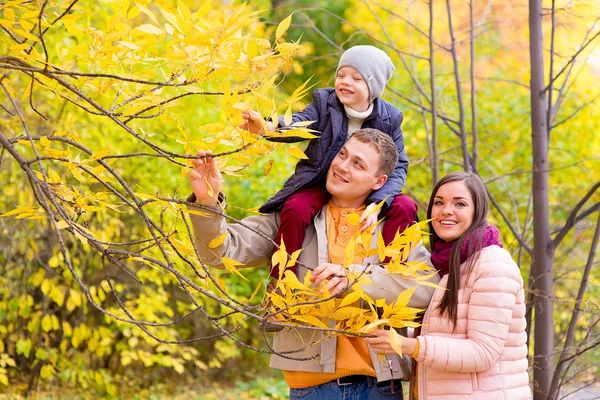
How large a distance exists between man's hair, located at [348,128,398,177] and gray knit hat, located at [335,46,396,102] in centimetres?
18

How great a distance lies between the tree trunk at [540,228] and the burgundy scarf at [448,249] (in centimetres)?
81

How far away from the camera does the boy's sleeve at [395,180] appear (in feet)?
7.12

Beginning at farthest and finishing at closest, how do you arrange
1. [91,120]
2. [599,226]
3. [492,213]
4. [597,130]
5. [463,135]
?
[597,130] → [492,213] → [91,120] → [463,135] → [599,226]

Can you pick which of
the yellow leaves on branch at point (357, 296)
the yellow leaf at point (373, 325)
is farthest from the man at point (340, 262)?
the yellow leaf at point (373, 325)

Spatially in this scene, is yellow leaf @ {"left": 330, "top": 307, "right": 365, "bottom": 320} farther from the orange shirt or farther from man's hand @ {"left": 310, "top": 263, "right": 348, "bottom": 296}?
Result: the orange shirt

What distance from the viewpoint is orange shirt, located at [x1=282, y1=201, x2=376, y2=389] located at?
212 centimetres

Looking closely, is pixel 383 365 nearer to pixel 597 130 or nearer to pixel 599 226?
pixel 599 226

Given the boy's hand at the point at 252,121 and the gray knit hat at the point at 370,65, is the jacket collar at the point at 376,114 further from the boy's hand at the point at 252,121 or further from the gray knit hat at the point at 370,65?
the boy's hand at the point at 252,121

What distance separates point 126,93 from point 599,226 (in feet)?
5.93

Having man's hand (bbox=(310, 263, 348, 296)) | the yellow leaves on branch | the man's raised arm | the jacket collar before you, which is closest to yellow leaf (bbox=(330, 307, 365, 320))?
the yellow leaves on branch

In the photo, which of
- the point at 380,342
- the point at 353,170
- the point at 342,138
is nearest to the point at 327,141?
the point at 342,138

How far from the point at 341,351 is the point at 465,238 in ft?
1.51

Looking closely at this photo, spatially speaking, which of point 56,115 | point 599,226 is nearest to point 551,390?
point 599,226

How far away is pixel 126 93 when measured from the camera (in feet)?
5.91
